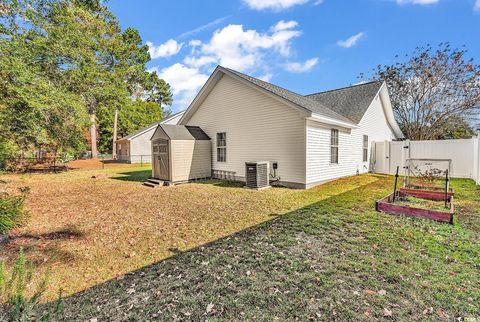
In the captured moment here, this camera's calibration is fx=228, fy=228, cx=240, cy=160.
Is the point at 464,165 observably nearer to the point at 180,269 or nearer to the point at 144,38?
the point at 180,269

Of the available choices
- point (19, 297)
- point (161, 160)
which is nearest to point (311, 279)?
point (19, 297)

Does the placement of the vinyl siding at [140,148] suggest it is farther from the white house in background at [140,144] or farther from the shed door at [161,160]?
the shed door at [161,160]

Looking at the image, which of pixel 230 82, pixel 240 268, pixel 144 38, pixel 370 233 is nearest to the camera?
pixel 240 268

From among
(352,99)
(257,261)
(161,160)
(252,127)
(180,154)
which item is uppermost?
(352,99)

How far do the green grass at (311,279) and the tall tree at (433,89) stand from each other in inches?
670

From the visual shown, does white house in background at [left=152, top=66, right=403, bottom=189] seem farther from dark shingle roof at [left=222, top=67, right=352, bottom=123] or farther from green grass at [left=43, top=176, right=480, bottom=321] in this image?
green grass at [left=43, top=176, right=480, bottom=321]

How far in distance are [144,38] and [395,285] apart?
34.0 meters

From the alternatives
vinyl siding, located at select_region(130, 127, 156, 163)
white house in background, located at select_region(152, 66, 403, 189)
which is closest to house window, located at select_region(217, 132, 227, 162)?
white house in background, located at select_region(152, 66, 403, 189)

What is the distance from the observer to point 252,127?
33.3 ft

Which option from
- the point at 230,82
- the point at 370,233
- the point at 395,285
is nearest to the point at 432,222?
the point at 370,233

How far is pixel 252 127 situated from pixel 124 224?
658cm

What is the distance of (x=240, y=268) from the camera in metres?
3.14

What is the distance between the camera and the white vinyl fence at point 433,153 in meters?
10.7

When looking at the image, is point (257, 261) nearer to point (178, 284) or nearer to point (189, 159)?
point (178, 284)
